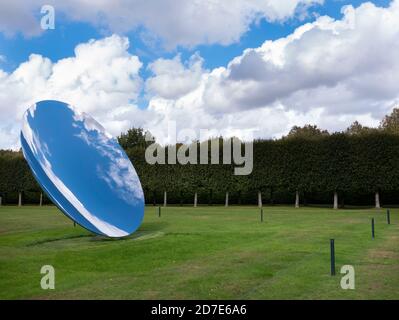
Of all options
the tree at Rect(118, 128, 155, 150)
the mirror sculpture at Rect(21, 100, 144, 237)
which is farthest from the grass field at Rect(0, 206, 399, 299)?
the tree at Rect(118, 128, 155, 150)

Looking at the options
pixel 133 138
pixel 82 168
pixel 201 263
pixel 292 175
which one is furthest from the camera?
pixel 133 138

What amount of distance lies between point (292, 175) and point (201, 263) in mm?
35943

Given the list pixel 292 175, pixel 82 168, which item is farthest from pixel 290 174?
pixel 82 168

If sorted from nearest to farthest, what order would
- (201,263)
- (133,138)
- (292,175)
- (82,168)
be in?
(201,263)
(82,168)
(292,175)
(133,138)

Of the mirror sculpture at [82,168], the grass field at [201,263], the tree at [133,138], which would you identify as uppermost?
the tree at [133,138]

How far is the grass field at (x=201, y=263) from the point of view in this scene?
10602 millimetres

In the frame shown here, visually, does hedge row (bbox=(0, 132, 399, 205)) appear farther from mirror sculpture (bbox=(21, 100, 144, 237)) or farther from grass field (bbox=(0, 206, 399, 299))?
mirror sculpture (bbox=(21, 100, 144, 237))

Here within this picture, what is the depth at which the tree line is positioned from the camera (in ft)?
148

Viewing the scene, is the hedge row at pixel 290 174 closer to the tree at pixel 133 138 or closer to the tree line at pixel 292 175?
the tree line at pixel 292 175

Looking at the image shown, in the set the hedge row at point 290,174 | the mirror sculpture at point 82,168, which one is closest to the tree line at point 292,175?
the hedge row at point 290,174

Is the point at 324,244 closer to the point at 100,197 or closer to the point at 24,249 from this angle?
the point at 100,197

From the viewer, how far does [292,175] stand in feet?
160

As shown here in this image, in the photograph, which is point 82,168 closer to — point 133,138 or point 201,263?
point 201,263

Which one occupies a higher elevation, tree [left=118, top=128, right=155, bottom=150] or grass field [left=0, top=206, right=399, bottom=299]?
tree [left=118, top=128, right=155, bottom=150]
